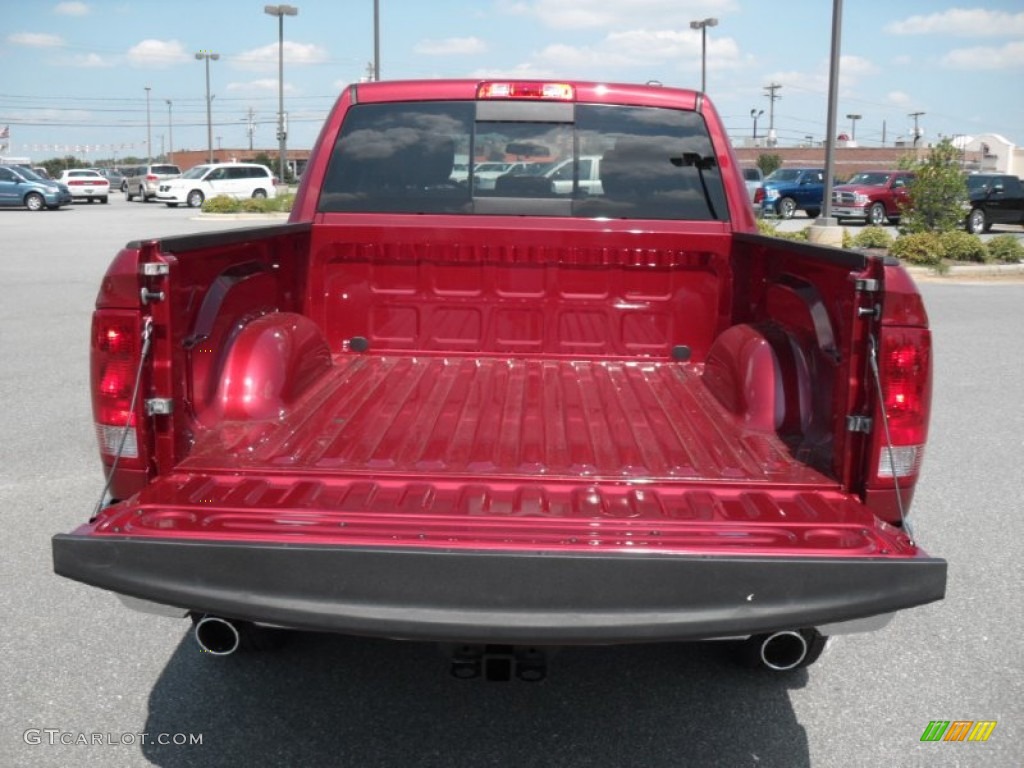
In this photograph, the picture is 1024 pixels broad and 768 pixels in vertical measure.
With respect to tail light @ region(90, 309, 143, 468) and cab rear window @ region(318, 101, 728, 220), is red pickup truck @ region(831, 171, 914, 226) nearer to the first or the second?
cab rear window @ region(318, 101, 728, 220)

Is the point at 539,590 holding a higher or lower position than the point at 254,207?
lower

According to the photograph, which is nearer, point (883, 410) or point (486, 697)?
point (883, 410)

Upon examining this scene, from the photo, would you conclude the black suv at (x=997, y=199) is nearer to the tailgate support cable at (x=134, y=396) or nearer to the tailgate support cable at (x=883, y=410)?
the tailgate support cable at (x=883, y=410)

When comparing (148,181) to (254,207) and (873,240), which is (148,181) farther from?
(873,240)

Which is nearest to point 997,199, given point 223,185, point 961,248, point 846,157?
point 961,248

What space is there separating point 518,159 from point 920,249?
15573 mm

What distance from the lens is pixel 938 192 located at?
19.6 meters

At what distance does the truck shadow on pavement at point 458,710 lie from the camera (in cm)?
322

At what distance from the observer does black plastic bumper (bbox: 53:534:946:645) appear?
8.13 ft

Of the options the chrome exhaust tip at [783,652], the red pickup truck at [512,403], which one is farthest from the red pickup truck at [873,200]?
the chrome exhaust tip at [783,652]

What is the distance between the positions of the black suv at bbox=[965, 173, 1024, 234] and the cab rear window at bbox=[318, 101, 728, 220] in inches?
1085

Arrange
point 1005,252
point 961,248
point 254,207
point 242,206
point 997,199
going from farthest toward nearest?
1. point 242,206
2. point 254,207
3. point 997,199
4. point 1005,252
5. point 961,248

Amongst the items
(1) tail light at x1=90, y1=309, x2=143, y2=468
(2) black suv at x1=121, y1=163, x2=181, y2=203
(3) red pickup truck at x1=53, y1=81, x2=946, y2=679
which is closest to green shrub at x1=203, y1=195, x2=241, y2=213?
(2) black suv at x1=121, y1=163, x2=181, y2=203

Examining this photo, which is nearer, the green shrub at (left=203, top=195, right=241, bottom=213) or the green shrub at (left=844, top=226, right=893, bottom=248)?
the green shrub at (left=844, top=226, right=893, bottom=248)
